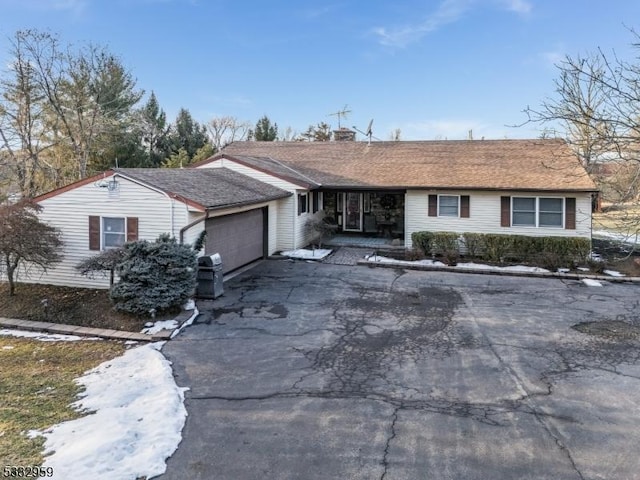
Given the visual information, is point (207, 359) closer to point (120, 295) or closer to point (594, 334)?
point (120, 295)

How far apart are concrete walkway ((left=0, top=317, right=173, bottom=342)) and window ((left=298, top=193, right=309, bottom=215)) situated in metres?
9.67

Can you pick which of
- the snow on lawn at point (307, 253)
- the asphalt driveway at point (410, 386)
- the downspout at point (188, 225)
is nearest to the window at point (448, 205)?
the snow on lawn at point (307, 253)

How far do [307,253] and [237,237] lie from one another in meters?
3.24

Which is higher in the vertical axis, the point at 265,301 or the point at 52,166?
the point at 52,166

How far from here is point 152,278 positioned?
9.01m

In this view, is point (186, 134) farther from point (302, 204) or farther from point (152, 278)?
point (152, 278)

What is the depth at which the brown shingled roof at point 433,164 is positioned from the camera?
16078mm

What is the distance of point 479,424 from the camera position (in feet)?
16.4

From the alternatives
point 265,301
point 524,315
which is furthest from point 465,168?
point 265,301

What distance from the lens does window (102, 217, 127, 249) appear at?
1109cm

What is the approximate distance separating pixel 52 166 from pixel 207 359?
20548 mm

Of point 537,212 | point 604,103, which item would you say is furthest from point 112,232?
point 537,212

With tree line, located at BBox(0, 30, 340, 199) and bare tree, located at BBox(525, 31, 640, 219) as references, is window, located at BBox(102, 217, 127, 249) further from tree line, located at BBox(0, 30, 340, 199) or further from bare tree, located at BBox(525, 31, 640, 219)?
bare tree, located at BBox(525, 31, 640, 219)

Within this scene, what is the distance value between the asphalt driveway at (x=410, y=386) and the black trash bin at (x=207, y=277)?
501 mm
